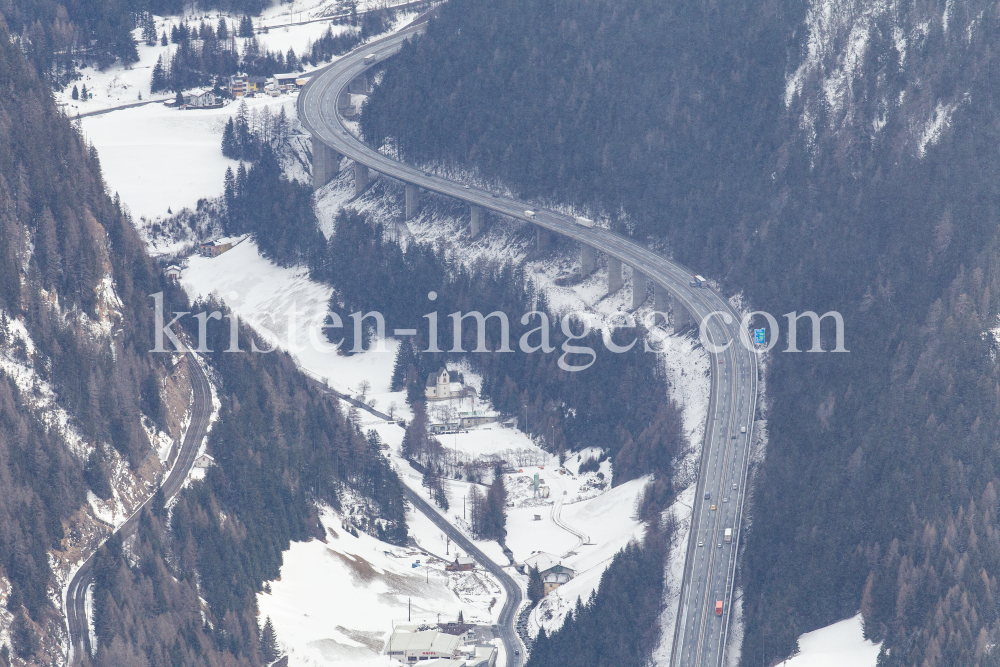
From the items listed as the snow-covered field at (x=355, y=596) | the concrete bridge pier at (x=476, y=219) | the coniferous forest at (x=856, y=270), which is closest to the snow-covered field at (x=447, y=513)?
the snow-covered field at (x=355, y=596)

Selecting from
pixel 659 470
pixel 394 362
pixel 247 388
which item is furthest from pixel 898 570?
pixel 394 362

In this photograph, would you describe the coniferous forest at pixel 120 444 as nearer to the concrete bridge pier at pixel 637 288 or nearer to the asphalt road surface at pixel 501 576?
the asphalt road surface at pixel 501 576

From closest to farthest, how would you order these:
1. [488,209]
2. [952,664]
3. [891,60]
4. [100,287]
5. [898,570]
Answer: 1. [952,664]
2. [898,570]
3. [100,287]
4. [891,60]
5. [488,209]

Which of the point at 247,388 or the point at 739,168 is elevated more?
the point at 739,168

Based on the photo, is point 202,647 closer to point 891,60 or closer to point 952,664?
point 952,664

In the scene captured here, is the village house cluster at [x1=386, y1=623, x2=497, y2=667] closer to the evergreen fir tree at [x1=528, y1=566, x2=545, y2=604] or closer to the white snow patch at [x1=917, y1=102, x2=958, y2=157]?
the evergreen fir tree at [x1=528, y1=566, x2=545, y2=604]

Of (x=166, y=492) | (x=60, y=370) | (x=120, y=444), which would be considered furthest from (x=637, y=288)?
(x=60, y=370)
